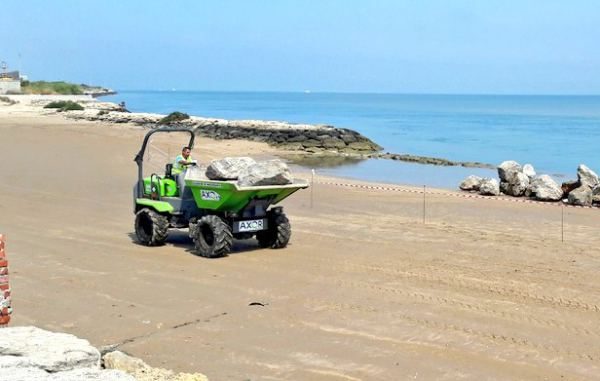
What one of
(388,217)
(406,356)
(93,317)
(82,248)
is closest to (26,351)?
(93,317)

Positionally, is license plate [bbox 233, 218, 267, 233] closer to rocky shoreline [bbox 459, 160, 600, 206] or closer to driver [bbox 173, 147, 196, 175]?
driver [bbox 173, 147, 196, 175]

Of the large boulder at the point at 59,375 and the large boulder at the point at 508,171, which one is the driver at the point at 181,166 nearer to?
the large boulder at the point at 59,375

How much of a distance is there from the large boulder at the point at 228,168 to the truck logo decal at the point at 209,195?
0.75 feet

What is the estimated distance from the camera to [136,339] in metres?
7.59

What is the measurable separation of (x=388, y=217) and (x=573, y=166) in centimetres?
2460

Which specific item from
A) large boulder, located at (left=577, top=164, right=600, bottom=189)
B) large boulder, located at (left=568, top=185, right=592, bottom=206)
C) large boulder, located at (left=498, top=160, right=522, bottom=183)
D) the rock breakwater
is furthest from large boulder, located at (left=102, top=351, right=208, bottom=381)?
the rock breakwater

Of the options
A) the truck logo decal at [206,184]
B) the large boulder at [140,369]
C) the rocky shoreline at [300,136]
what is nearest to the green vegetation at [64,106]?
the rocky shoreline at [300,136]

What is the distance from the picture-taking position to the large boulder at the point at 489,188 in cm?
2230

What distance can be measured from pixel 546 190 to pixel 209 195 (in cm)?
1247

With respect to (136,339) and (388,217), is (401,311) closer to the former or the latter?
(136,339)

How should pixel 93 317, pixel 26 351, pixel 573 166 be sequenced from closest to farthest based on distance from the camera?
pixel 26 351
pixel 93 317
pixel 573 166

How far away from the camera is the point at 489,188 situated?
22375 mm

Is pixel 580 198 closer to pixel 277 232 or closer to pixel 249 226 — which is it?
pixel 277 232

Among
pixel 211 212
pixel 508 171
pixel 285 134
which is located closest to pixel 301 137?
pixel 285 134
